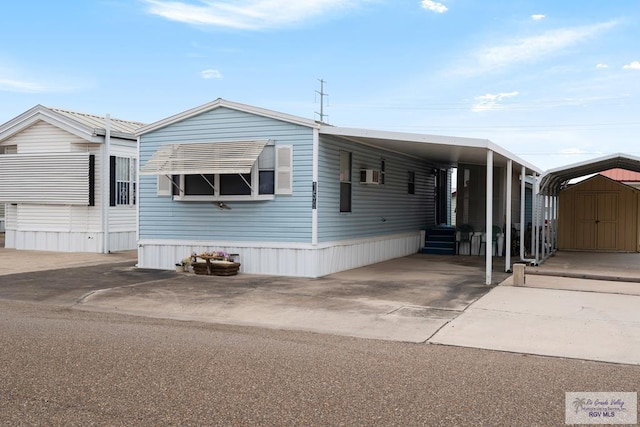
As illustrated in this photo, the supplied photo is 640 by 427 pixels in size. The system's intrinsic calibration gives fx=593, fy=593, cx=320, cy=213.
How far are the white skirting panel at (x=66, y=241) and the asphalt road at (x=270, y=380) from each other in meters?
10.7

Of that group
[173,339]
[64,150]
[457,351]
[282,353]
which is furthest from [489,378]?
[64,150]

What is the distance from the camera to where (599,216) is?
1900cm

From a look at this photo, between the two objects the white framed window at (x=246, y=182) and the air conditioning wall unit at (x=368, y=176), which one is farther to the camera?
the air conditioning wall unit at (x=368, y=176)

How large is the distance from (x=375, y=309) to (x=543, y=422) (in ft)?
14.2

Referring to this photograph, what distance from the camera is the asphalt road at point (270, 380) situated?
404cm

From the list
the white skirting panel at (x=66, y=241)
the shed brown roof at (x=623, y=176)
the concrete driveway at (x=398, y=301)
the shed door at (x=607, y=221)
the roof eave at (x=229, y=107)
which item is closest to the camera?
the concrete driveway at (x=398, y=301)

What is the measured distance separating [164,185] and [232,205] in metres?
1.73

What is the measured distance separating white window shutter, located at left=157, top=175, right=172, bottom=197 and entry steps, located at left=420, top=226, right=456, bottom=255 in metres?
8.18

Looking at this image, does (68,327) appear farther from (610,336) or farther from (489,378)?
(610,336)

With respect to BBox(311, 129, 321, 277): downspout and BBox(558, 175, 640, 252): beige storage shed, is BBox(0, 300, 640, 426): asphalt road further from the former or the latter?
BBox(558, 175, 640, 252): beige storage shed

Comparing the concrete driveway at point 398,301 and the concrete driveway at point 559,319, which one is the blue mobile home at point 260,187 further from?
the concrete driveway at point 559,319

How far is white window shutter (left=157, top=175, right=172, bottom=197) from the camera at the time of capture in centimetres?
1275

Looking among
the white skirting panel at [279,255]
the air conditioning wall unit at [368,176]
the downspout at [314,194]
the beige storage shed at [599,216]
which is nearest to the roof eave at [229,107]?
the downspout at [314,194]

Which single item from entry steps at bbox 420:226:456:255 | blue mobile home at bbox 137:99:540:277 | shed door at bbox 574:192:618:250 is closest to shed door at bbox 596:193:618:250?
shed door at bbox 574:192:618:250
